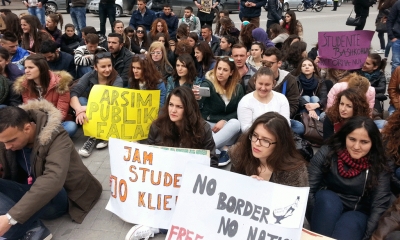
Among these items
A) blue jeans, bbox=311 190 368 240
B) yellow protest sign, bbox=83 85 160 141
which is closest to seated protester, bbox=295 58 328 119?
yellow protest sign, bbox=83 85 160 141

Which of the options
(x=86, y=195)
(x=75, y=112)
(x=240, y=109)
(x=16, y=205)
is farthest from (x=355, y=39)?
(x=16, y=205)

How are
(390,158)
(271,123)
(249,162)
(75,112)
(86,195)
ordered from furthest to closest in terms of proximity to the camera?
1. (75,112)
2. (86,195)
3. (390,158)
4. (249,162)
5. (271,123)

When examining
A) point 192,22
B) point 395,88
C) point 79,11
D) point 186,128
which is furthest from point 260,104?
point 79,11

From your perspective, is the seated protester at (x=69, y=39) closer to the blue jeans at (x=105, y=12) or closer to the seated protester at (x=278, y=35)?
the blue jeans at (x=105, y=12)

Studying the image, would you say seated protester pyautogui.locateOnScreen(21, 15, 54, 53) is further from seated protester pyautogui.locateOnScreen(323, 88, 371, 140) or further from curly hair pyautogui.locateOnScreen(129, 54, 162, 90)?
seated protester pyautogui.locateOnScreen(323, 88, 371, 140)

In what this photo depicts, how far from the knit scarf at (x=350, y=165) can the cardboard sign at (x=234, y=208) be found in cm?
66

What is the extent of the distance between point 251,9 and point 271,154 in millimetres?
7224

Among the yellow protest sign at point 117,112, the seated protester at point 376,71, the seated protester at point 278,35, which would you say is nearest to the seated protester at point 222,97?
the yellow protest sign at point 117,112

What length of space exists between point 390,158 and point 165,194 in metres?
1.92

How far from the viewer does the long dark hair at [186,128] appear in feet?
11.7

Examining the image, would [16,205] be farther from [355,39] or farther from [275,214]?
[355,39]

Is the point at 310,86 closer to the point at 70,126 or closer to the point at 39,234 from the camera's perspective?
the point at 70,126

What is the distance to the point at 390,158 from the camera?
10.8 feet

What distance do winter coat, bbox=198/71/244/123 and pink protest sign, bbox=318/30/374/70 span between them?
2000 mm
